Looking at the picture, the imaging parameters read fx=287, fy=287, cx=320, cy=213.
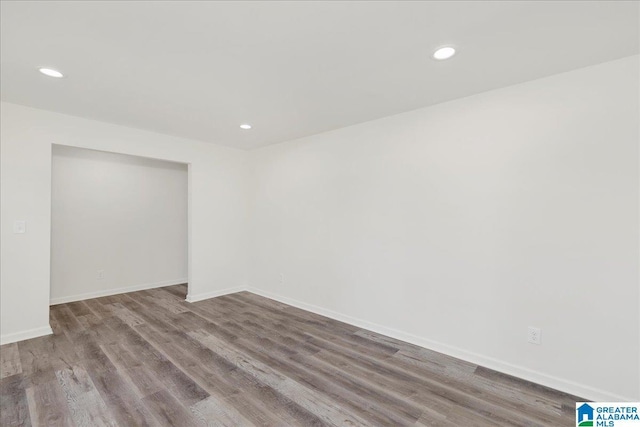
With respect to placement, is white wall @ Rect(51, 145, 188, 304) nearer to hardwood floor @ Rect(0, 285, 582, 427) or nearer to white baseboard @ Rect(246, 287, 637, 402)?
hardwood floor @ Rect(0, 285, 582, 427)

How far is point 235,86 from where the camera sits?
2.51m

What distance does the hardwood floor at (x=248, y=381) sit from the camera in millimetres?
1906

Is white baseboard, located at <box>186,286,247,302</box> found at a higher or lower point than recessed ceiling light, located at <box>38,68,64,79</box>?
lower

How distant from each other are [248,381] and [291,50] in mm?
2520

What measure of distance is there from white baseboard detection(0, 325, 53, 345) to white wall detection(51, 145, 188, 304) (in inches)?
55.0

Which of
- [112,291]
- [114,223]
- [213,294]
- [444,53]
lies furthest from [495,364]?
[114,223]

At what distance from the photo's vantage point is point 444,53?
6.50 ft

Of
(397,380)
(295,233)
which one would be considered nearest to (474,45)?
(397,380)

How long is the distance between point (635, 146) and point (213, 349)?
3.81 metres

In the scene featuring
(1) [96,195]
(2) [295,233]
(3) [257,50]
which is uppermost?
(3) [257,50]

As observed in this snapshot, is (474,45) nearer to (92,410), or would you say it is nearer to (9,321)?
(92,410)

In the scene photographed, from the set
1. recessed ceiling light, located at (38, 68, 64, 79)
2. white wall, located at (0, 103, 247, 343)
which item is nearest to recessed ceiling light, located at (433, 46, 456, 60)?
recessed ceiling light, located at (38, 68, 64, 79)

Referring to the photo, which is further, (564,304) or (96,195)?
(96,195)

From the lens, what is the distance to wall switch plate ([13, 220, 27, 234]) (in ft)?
9.84
